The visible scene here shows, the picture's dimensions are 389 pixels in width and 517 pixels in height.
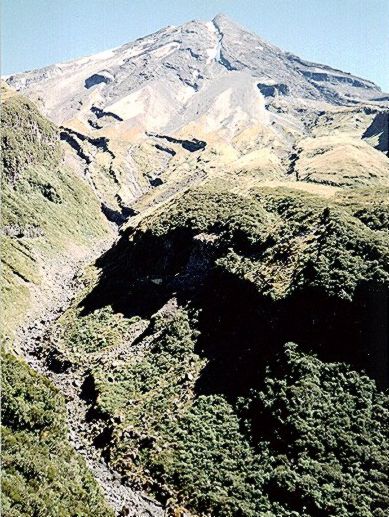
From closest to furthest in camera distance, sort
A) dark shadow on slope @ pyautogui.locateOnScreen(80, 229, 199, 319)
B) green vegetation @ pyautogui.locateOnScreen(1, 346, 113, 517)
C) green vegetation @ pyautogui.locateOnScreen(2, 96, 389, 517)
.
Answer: green vegetation @ pyautogui.locateOnScreen(1, 346, 113, 517) → green vegetation @ pyautogui.locateOnScreen(2, 96, 389, 517) → dark shadow on slope @ pyautogui.locateOnScreen(80, 229, 199, 319)

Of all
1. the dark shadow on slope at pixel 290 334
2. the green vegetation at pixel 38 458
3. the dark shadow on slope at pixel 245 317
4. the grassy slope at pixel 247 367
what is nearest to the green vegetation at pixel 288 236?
the grassy slope at pixel 247 367

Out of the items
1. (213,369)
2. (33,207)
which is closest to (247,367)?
(213,369)

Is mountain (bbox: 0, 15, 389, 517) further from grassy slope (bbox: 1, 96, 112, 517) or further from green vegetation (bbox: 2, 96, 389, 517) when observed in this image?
grassy slope (bbox: 1, 96, 112, 517)

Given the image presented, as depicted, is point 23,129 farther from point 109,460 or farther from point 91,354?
point 109,460

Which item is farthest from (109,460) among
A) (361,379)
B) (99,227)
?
(99,227)

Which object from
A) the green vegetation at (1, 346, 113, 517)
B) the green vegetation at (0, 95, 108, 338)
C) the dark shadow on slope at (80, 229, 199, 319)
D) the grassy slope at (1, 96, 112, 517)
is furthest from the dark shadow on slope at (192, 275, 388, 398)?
the green vegetation at (0, 95, 108, 338)

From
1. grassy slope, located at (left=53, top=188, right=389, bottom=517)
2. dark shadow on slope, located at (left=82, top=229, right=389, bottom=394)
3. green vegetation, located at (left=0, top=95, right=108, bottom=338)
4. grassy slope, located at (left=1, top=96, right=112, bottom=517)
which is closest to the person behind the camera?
grassy slope, located at (left=1, top=96, right=112, bottom=517)

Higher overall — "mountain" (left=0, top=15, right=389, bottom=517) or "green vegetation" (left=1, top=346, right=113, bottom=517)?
"mountain" (left=0, top=15, right=389, bottom=517)
